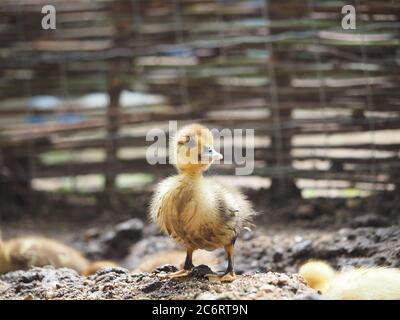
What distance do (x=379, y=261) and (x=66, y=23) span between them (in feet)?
9.62

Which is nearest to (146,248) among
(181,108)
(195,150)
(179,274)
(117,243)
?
(117,243)

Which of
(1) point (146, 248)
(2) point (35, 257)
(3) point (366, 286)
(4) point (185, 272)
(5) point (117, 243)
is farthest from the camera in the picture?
(5) point (117, 243)

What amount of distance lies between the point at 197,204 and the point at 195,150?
6.9 inches

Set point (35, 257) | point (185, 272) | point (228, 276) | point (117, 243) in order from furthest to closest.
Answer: point (117, 243) → point (35, 257) → point (185, 272) → point (228, 276)

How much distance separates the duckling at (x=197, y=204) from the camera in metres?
2.59

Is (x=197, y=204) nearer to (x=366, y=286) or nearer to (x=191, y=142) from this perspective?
(x=191, y=142)

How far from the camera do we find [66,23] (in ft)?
17.3

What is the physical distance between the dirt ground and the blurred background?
2 cm

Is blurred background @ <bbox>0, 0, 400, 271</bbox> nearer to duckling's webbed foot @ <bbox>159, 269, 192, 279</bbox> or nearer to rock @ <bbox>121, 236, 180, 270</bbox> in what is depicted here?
rock @ <bbox>121, 236, 180, 270</bbox>

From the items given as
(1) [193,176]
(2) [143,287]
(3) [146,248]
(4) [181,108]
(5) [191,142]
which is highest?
(4) [181,108]

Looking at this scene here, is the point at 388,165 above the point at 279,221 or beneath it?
above

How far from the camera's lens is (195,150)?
8.51 ft
